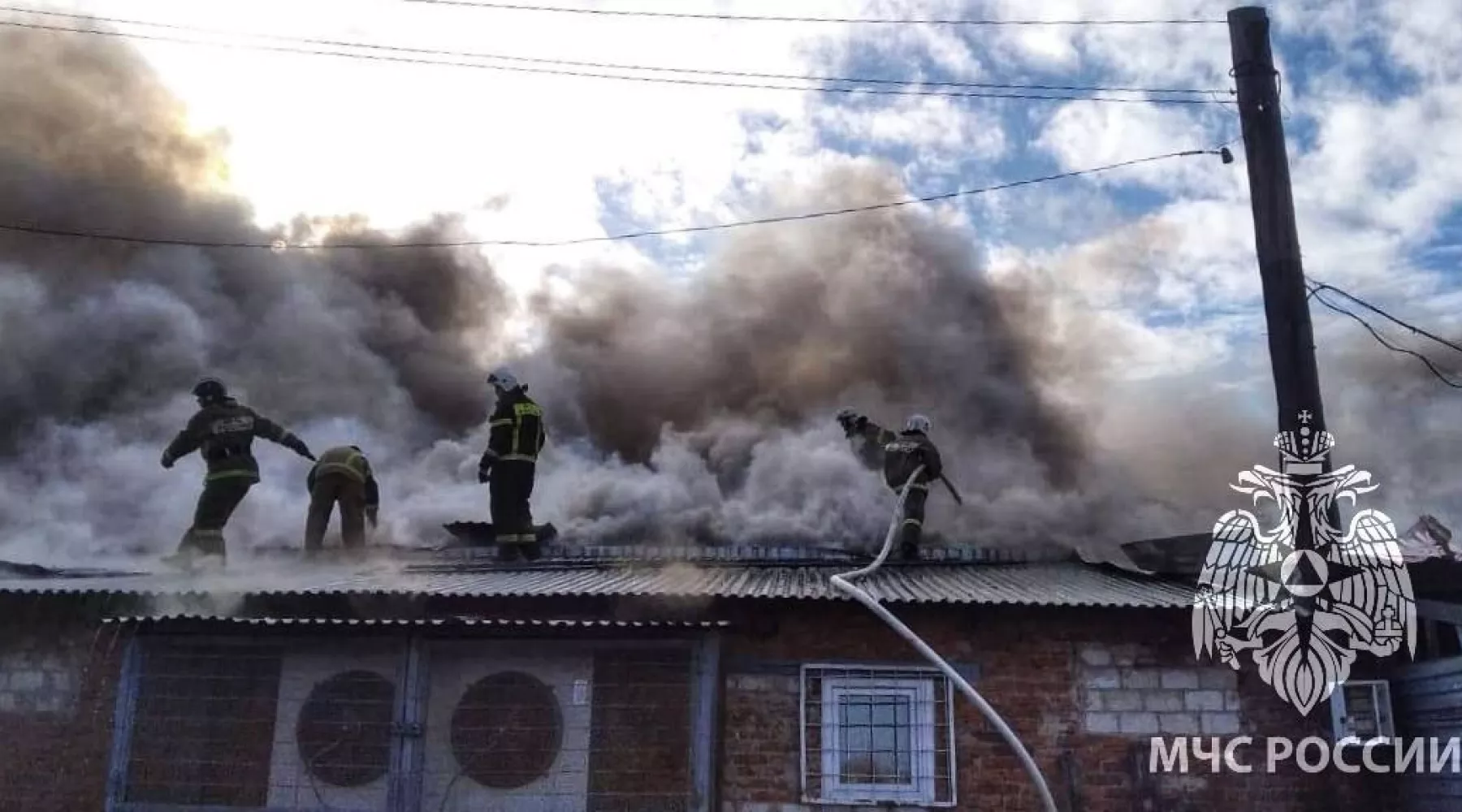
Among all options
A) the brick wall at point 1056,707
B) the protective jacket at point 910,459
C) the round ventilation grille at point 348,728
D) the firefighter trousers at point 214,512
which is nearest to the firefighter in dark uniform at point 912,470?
the protective jacket at point 910,459

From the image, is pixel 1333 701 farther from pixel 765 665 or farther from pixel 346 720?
pixel 346 720

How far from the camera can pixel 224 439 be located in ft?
37.5

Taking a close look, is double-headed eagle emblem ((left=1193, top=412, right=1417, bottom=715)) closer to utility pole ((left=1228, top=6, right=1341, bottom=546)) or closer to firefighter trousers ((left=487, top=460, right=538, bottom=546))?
utility pole ((left=1228, top=6, right=1341, bottom=546))

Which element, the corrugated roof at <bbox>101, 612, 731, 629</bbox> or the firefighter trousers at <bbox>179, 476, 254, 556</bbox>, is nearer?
the corrugated roof at <bbox>101, 612, 731, 629</bbox>

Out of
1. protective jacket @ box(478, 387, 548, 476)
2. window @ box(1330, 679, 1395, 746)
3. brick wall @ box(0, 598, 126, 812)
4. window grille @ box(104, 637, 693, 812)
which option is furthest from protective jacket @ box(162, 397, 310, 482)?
window @ box(1330, 679, 1395, 746)

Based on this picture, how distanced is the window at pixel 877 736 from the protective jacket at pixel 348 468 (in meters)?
6.16

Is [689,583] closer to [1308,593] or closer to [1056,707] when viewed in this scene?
[1056,707]

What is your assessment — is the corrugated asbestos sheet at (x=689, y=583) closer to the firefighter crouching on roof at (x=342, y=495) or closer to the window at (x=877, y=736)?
the window at (x=877, y=736)

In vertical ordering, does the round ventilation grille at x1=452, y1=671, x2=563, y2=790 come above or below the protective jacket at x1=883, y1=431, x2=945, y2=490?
below

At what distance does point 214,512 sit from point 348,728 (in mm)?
3861

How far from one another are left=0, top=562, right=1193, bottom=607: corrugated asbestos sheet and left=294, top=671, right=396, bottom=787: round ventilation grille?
76 centimetres

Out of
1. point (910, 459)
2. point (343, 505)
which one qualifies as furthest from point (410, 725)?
point (910, 459)

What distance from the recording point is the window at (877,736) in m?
8.32

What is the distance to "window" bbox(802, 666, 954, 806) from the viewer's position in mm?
8320
